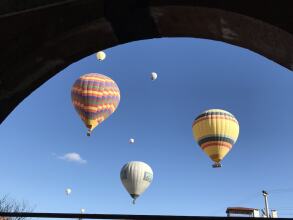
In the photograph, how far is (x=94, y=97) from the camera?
2909cm

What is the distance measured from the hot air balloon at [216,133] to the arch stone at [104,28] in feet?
80.4

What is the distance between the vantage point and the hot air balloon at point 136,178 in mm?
35219

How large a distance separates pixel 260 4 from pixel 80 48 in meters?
1.52

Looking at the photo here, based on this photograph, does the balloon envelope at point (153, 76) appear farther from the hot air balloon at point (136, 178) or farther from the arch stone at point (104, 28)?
Result: the arch stone at point (104, 28)

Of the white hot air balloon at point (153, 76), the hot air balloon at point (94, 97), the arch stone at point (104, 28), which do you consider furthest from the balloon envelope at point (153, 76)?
the arch stone at point (104, 28)

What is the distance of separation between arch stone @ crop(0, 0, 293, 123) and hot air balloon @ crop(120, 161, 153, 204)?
32026mm

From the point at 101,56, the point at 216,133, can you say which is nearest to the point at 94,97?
the point at 101,56

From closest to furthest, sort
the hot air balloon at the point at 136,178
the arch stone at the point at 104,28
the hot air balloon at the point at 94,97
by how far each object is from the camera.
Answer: the arch stone at the point at 104,28
the hot air balloon at the point at 94,97
the hot air balloon at the point at 136,178

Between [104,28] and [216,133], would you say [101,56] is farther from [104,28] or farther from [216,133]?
[104,28]

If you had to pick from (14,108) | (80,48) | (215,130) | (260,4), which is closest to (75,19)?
(80,48)

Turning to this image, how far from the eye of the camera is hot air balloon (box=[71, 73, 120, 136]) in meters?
29.3

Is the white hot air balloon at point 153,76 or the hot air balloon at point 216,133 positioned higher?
the white hot air balloon at point 153,76

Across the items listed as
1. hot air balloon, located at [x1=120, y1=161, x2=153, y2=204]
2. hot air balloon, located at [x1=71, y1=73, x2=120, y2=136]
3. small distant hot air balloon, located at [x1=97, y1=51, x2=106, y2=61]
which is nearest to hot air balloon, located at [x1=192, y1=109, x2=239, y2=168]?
hot air balloon, located at [x1=71, y1=73, x2=120, y2=136]

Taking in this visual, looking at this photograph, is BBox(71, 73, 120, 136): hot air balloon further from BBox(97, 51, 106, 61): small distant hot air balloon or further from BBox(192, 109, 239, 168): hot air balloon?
BBox(192, 109, 239, 168): hot air balloon
